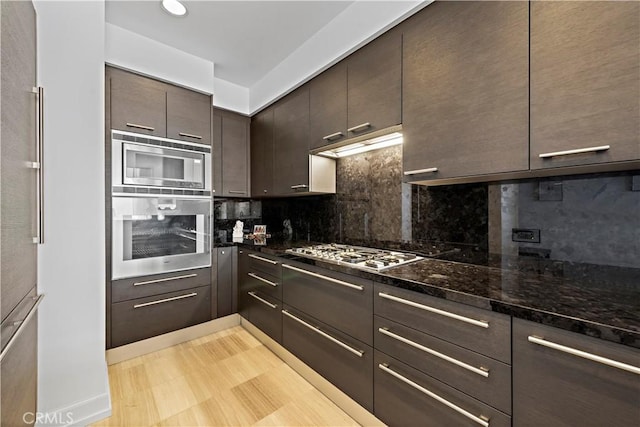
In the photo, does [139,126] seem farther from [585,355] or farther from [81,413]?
[585,355]

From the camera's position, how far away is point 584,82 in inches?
37.1

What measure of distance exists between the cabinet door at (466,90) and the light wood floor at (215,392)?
1557mm

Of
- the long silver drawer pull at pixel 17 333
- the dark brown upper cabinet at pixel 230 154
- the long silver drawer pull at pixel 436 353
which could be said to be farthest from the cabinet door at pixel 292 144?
the long silver drawer pull at pixel 17 333

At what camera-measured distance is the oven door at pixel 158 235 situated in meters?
2.14

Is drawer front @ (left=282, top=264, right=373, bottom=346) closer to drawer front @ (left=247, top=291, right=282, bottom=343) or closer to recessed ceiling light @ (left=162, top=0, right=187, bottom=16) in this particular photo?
drawer front @ (left=247, top=291, right=282, bottom=343)

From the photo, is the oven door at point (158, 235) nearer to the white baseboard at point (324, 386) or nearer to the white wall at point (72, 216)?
the white wall at point (72, 216)

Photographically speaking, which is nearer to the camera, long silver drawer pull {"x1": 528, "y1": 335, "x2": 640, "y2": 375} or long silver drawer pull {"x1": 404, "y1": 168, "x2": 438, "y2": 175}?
long silver drawer pull {"x1": 528, "y1": 335, "x2": 640, "y2": 375}

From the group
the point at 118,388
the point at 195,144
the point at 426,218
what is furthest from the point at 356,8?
the point at 118,388

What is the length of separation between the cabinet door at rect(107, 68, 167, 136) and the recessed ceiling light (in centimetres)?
62

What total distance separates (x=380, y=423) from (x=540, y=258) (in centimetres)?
118

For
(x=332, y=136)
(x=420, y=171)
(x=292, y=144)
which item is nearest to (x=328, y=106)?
(x=332, y=136)

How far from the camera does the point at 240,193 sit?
119 inches

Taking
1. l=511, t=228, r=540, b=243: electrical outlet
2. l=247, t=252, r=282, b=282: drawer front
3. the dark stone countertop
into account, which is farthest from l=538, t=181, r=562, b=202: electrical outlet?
l=247, t=252, r=282, b=282: drawer front

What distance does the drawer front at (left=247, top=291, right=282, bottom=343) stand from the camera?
210 centimetres
